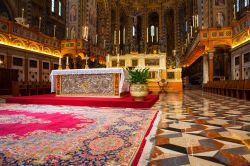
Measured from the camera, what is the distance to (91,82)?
686 cm

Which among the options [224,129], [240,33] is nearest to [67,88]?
[224,129]

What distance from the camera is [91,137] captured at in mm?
2402

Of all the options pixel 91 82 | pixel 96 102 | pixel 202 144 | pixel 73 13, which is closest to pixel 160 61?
pixel 91 82

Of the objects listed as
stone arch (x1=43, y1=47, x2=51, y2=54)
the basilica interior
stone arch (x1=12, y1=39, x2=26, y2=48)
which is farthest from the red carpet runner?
stone arch (x1=43, y1=47, x2=51, y2=54)

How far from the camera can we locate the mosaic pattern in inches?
262

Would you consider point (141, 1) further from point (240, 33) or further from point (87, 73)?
point (87, 73)

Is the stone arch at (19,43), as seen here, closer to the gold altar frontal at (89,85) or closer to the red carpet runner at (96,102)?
the gold altar frontal at (89,85)

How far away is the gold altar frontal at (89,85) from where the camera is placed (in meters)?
6.59

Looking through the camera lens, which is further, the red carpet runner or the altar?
the altar

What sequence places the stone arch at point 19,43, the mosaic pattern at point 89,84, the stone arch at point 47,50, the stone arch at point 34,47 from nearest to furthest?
the mosaic pattern at point 89,84 < the stone arch at point 19,43 < the stone arch at point 34,47 < the stone arch at point 47,50

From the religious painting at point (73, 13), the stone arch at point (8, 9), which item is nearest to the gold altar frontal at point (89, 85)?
the religious painting at point (73, 13)

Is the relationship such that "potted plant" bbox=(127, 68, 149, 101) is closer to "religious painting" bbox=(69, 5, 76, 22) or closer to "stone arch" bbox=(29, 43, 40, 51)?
"stone arch" bbox=(29, 43, 40, 51)

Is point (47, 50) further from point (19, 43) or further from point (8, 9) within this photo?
point (8, 9)

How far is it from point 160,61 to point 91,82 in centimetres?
785
